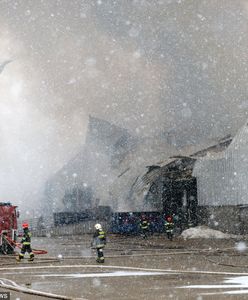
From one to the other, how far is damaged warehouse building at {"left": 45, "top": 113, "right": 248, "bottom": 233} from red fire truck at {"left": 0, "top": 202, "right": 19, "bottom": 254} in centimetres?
1778

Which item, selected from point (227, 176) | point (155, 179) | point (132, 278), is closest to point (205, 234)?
point (227, 176)

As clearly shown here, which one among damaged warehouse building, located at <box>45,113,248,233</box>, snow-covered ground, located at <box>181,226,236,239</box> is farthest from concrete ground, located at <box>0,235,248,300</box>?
damaged warehouse building, located at <box>45,113,248,233</box>

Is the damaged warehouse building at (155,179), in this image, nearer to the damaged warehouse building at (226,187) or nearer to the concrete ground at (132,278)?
the damaged warehouse building at (226,187)

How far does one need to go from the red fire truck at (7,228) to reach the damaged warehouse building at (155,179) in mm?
17778

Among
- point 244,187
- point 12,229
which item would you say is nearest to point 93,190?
point 244,187

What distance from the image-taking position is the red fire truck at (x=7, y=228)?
22703mm

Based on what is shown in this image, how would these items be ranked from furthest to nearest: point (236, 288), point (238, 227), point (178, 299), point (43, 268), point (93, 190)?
point (93, 190)
point (238, 227)
point (43, 268)
point (236, 288)
point (178, 299)

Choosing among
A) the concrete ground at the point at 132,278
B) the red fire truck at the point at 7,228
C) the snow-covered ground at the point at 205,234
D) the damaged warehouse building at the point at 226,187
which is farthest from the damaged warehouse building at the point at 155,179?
the concrete ground at the point at 132,278

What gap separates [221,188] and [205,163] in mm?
2746

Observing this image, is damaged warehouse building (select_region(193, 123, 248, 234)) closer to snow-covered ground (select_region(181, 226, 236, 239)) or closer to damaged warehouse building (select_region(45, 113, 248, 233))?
damaged warehouse building (select_region(45, 113, 248, 233))

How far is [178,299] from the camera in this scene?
9.52m

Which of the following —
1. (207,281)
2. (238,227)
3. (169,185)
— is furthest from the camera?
(169,185)

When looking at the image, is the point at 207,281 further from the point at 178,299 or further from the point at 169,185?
the point at 169,185

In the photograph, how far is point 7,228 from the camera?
77.0 feet
